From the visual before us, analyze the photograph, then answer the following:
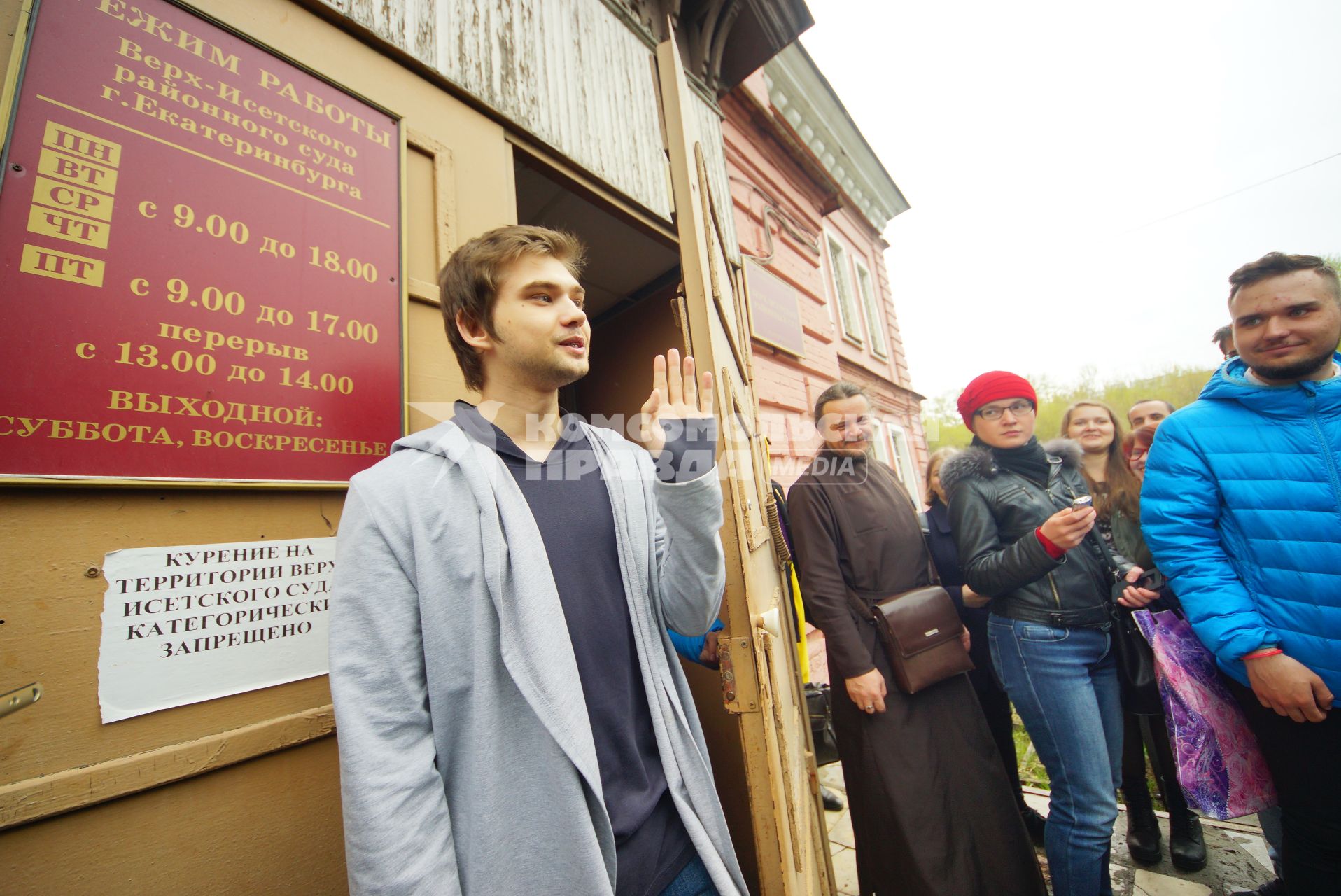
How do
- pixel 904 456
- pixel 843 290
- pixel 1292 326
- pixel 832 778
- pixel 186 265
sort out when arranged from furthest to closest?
pixel 904 456 → pixel 843 290 → pixel 832 778 → pixel 1292 326 → pixel 186 265

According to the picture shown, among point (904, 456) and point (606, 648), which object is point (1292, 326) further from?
point (904, 456)

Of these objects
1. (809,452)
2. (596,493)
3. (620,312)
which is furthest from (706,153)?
(596,493)

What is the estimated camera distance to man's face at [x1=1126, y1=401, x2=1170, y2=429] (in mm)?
3068

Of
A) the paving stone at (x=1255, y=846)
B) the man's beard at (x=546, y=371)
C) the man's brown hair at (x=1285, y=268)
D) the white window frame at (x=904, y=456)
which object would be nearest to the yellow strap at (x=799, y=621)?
the man's beard at (x=546, y=371)

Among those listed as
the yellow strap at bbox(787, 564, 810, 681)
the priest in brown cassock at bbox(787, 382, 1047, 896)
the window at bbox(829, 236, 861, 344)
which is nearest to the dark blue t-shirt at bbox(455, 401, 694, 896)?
the priest in brown cassock at bbox(787, 382, 1047, 896)

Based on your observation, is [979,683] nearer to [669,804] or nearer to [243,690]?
[669,804]

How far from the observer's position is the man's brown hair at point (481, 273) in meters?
1.38

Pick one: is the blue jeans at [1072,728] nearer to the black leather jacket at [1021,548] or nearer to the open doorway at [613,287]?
the black leather jacket at [1021,548]

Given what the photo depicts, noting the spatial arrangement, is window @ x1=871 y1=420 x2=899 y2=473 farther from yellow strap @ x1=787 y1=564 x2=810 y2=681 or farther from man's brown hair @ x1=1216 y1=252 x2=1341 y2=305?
man's brown hair @ x1=1216 y1=252 x2=1341 y2=305

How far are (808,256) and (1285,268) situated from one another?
440 centimetres

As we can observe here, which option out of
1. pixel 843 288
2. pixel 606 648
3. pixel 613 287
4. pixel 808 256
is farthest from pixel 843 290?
pixel 606 648

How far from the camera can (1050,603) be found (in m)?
2.00

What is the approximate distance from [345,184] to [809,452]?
4.13 m

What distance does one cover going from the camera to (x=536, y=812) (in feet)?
3.13
